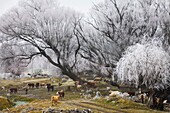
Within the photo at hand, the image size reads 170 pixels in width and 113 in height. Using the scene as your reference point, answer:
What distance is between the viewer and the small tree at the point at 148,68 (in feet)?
79.2

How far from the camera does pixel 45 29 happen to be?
136 ft

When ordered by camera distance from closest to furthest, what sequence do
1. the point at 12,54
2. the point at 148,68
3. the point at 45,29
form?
the point at 148,68
the point at 45,29
the point at 12,54

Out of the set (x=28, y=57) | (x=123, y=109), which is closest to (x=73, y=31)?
(x=28, y=57)

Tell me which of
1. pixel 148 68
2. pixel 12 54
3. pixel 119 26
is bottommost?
pixel 148 68

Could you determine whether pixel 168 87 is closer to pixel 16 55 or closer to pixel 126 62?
pixel 126 62

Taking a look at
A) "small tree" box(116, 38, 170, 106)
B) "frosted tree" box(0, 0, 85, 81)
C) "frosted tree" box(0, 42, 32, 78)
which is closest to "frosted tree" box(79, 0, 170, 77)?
"frosted tree" box(0, 0, 85, 81)

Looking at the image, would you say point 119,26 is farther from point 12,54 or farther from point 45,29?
point 12,54

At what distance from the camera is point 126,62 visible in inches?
1056

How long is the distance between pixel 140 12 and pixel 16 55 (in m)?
18.2

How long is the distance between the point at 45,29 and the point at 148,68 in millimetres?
20818

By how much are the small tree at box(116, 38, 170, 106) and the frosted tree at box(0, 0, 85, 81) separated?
53.0 feet

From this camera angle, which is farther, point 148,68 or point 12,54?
point 12,54

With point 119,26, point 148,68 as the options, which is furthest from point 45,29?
point 148,68

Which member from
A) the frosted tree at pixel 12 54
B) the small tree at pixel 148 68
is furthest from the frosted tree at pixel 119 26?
the small tree at pixel 148 68
